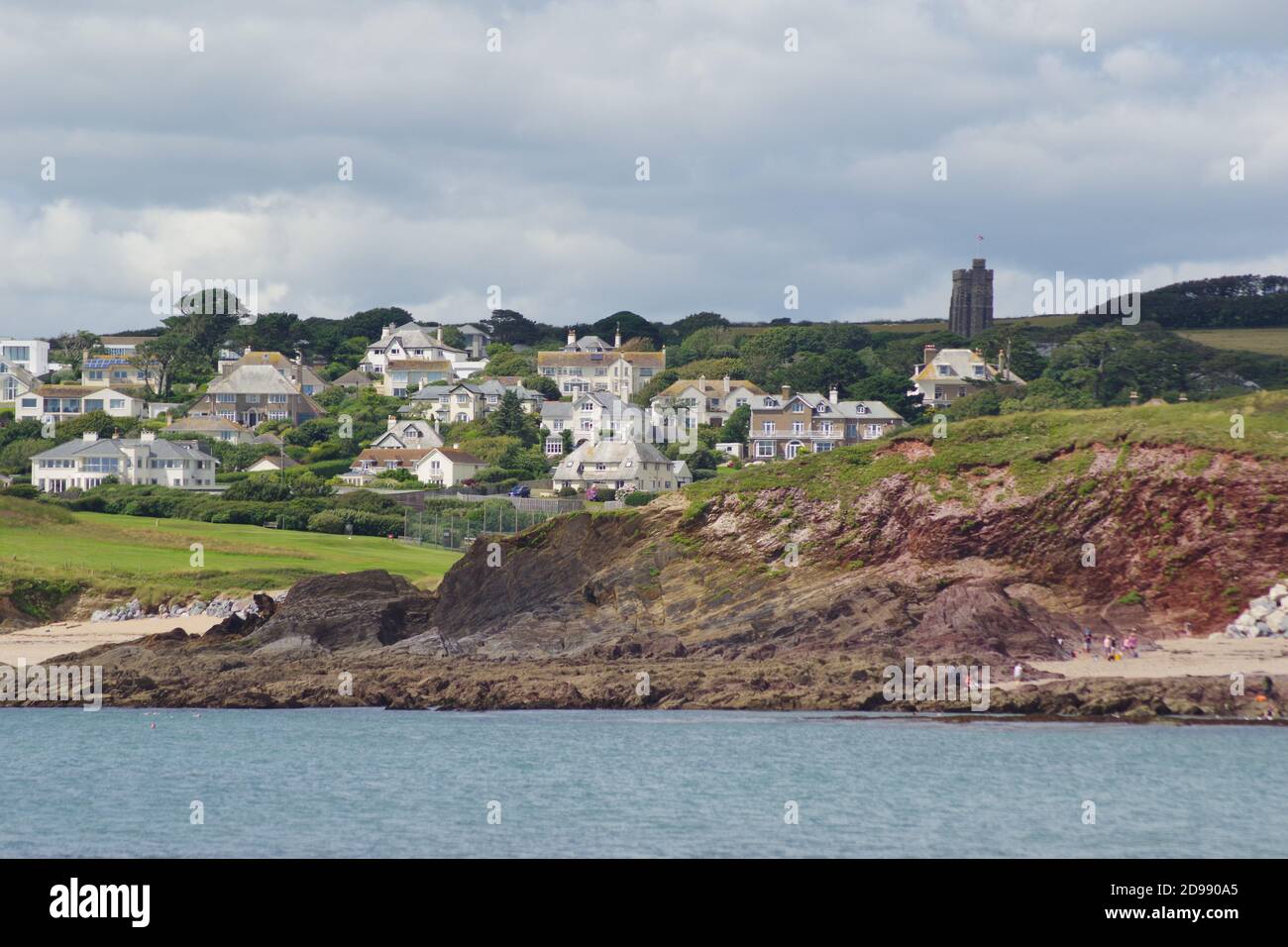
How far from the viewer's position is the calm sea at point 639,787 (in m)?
32.1

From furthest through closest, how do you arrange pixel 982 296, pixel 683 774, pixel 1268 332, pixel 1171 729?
pixel 982 296 → pixel 1268 332 → pixel 1171 729 → pixel 683 774

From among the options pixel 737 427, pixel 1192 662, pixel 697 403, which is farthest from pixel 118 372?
pixel 1192 662

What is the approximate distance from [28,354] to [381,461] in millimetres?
80090

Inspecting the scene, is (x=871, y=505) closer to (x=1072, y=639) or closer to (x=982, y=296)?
(x=1072, y=639)

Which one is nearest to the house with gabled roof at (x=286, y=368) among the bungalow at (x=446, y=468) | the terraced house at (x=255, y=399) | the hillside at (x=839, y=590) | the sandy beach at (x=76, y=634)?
the terraced house at (x=255, y=399)

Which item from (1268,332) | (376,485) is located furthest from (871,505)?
(1268,332)

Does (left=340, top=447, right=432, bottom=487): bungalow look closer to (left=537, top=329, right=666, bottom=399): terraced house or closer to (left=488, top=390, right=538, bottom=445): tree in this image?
(left=488, top=390, right=538, bottom=445): tree

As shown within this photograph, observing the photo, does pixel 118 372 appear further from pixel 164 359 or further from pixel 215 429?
pixel 215 429

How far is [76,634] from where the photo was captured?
56844 mm

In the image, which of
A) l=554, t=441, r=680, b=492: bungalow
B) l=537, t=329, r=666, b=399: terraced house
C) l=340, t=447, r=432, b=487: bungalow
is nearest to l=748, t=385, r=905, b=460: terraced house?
l=554, t=441, r=680, b=492: bungalow

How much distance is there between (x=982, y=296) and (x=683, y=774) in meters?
161

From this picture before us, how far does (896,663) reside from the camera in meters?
46.3
